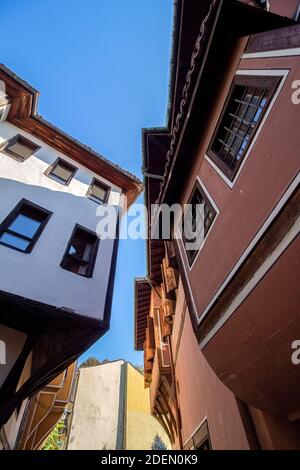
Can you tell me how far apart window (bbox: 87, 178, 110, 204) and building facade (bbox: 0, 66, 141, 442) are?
0.05 meters

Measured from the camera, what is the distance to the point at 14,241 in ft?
18.7

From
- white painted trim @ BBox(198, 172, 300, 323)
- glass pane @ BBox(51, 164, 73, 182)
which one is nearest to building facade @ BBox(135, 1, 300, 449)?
white painted trim @ BBox(198, 172, 300, 323)

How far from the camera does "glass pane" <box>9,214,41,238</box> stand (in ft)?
19.8

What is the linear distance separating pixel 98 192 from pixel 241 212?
26.8 feet

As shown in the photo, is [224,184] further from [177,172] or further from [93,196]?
[93,196]

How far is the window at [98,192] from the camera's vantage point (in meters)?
9.42

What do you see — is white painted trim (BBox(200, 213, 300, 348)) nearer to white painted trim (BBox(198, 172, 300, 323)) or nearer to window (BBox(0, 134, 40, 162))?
white painted trim (BBox(198, 172, 300, 323))

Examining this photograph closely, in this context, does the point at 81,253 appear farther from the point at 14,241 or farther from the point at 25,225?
the point at 14,241

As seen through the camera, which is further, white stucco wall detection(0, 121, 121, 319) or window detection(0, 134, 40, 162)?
window detection(0, 134, 40, 162)

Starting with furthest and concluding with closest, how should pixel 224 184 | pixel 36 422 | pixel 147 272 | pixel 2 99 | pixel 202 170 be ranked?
pixel 147 272 → pixel 36 422 → pixel 2 99 → pixel 202 170 → pixel 224 184

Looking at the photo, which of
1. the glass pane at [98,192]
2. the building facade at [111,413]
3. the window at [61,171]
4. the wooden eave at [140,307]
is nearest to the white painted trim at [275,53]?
the window at [61,171]
